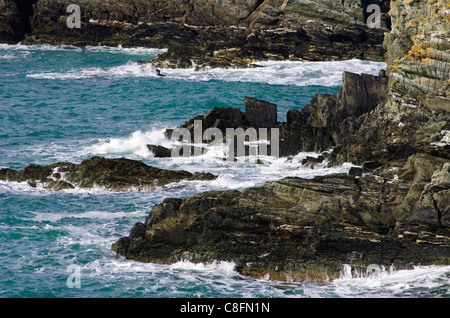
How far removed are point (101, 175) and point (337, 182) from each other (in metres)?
11.6

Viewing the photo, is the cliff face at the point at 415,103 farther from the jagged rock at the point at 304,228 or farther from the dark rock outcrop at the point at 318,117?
the jagged rock at the point at 304,228

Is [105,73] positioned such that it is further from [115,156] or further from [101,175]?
[101,175]

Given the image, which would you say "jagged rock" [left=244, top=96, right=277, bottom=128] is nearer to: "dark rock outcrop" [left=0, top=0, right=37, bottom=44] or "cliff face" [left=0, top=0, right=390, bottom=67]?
"cliff face" [left=0, top=0, right=390, bottom=67]

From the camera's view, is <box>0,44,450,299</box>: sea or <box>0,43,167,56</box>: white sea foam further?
<box>0,43,167,56</box>: white sea foam

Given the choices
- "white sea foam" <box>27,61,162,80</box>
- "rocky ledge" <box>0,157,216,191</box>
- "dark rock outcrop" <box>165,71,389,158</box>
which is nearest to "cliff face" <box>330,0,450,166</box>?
"dark rock outcrop" <box>165,71,389,158</box>

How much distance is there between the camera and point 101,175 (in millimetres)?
29594

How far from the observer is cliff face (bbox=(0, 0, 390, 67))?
6103 cm

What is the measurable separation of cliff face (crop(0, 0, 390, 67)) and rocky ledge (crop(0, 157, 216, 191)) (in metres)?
30.0

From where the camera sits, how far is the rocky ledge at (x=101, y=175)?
29.2 metres

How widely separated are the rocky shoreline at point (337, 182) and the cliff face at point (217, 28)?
0.69m

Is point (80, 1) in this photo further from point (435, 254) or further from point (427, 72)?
point (435, 254)

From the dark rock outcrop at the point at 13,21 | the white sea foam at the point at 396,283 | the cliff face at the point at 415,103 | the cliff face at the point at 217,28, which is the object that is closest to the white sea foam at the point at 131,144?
the cliff face at the point at 415,103

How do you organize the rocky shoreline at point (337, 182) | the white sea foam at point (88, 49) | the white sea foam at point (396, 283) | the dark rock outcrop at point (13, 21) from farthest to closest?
1. the dark rock outcrop at point (13, 21)
2. the white sea foam at point (88, 49)
3. the rocky shoreline at point (337, 182)
4. the white sea foam at point (396, 283)
